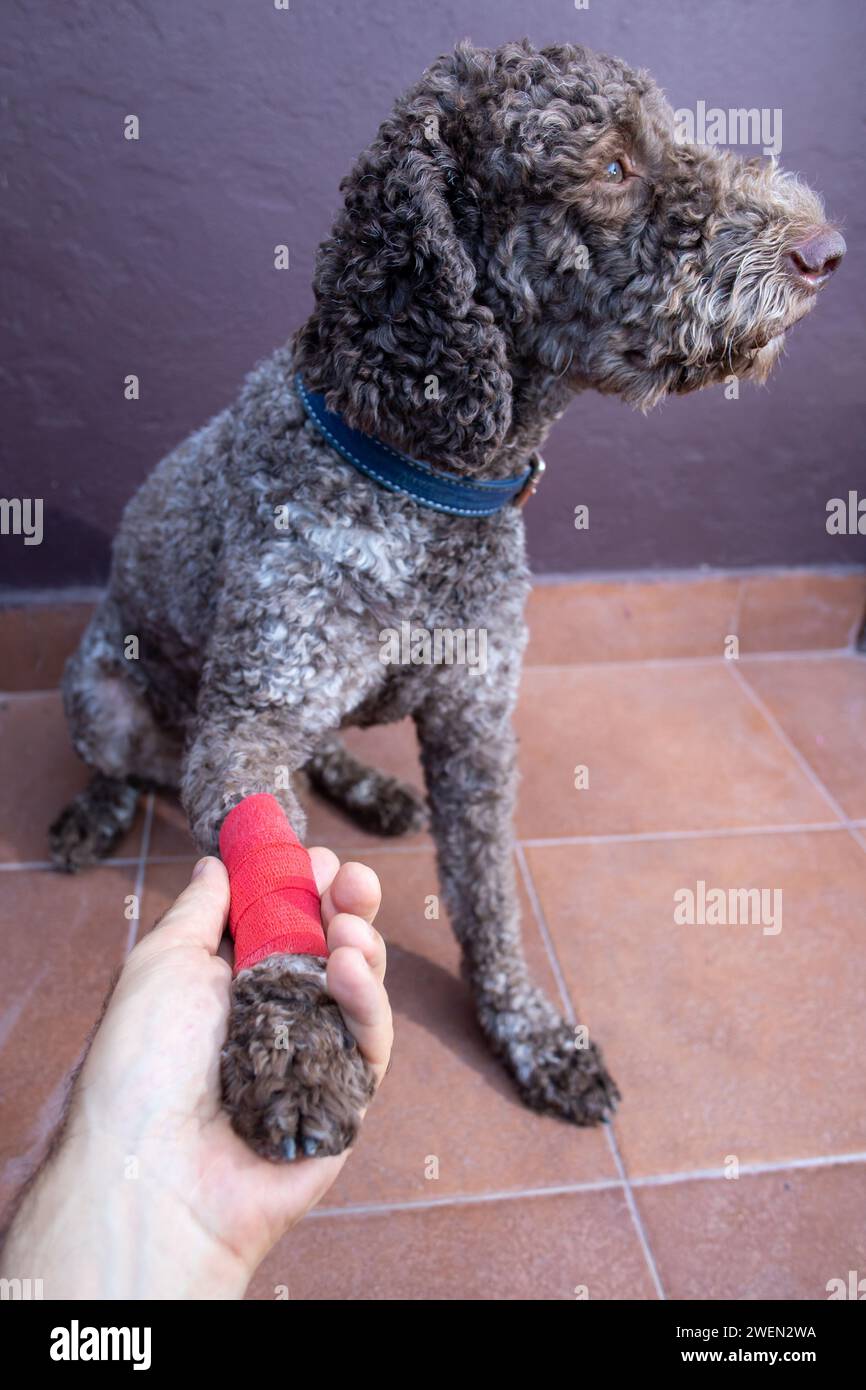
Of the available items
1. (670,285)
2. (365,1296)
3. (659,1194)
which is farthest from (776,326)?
(365,1296)

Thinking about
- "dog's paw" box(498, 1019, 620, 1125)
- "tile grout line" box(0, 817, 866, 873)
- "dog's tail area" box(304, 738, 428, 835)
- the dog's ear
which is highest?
the dog's ear

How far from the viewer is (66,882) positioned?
88.9 inches

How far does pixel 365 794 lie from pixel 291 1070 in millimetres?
1523

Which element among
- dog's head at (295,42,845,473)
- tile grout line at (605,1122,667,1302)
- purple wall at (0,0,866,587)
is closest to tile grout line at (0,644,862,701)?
purple wall at (0,0,866,587)

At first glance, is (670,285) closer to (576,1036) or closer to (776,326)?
(776,326)

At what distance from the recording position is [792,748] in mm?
2729

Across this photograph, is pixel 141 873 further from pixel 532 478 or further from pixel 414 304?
pixel 414 304

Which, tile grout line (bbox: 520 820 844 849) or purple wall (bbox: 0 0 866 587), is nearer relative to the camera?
purple wall (bbox: 0 0 866 587)

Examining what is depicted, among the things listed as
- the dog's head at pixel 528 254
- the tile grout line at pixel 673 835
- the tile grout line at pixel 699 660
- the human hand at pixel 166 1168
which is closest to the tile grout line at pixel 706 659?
the tile grout line at pixel 699 660

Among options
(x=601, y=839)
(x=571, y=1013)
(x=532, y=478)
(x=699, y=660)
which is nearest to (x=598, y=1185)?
(x=571, y=1013)

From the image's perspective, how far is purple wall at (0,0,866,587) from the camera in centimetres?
211

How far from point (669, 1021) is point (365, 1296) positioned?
0.80 m

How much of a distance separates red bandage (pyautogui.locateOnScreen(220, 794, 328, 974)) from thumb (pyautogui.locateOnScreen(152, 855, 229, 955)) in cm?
2

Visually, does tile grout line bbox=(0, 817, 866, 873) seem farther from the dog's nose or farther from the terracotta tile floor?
the dog's nose
